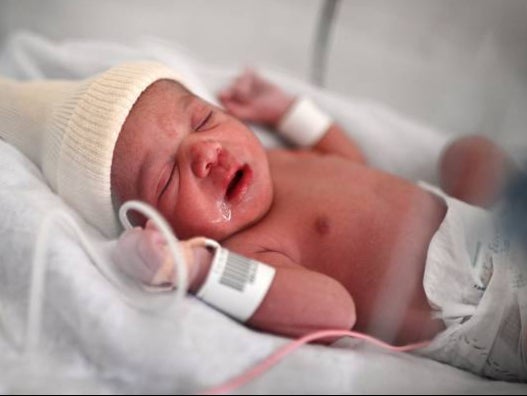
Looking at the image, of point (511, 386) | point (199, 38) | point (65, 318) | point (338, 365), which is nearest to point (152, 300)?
point (65, 318)

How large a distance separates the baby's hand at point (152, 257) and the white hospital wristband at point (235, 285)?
22 millimetres

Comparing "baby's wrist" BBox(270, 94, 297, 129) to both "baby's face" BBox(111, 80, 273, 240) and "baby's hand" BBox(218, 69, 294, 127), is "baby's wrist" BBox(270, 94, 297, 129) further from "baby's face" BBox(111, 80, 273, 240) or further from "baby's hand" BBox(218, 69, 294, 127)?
"baby's face" BBox(111, 80, 273, 240)

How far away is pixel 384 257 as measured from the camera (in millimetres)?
939

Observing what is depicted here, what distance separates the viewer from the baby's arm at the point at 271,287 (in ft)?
2.47

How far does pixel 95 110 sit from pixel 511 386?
68 cm

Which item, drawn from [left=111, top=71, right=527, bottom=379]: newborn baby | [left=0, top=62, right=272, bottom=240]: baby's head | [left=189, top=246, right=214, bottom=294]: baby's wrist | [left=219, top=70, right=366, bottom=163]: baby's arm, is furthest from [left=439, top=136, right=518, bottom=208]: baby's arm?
[left=189, top=246, right=214, bottom=294]: baby's wrist

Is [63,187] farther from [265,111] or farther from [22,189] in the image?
[265,111]

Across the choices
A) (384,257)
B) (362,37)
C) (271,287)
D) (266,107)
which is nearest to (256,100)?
(266,107)

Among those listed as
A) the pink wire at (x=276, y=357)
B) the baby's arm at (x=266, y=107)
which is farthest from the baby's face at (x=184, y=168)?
the baby's arm at (x=266, y=107)

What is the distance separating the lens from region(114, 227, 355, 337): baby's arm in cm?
75

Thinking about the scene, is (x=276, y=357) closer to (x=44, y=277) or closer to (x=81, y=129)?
(x=44, y=277)

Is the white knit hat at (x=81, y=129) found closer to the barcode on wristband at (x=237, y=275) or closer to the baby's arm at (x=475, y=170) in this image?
the barcode on wristband at (x=237, y=275)

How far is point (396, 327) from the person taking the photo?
0.85 m

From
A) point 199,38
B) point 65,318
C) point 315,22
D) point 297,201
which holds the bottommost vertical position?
point 65,318
